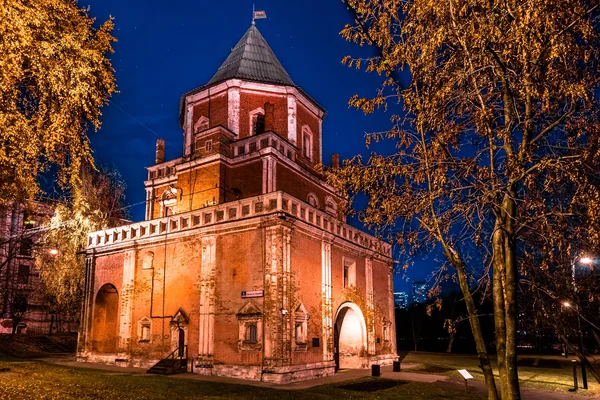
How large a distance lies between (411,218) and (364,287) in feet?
66.6

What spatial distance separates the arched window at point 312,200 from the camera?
1193 inches

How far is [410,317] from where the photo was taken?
5356cm

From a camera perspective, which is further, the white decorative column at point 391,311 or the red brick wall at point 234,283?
the white decorative column at point 391,311

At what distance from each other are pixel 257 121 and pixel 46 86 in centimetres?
1938

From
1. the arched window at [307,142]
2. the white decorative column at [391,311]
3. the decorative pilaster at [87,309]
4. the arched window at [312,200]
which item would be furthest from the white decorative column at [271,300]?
the decorative pilaster at [87,309]

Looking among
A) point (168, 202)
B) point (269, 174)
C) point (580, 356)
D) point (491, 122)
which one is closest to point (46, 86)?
point (491, 122)

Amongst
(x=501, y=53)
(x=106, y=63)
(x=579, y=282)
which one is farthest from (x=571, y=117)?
(x=106, y=63)

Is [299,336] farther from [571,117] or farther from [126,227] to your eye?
[571,117]

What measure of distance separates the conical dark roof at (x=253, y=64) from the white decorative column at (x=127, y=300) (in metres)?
12.6

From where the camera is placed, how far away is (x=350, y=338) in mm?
27938

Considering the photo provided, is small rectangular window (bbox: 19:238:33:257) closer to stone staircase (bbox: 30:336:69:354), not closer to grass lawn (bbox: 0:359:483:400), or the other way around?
stone staircase (bbox: 30:336:69:354)

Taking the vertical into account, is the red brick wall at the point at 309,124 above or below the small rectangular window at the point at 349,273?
above

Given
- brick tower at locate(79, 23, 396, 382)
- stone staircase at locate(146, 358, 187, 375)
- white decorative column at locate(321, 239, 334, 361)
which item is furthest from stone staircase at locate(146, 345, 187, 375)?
white decorative column at locate(321, 239, 334, 361)

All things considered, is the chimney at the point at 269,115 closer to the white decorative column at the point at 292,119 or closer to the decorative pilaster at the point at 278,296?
the white decorative column at the point at 292,119
